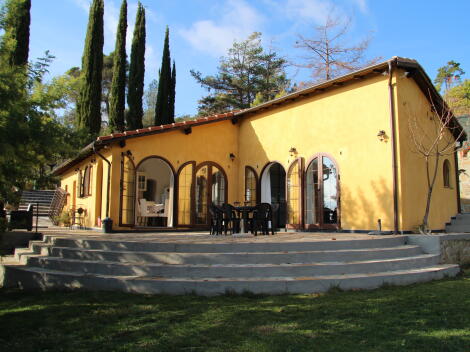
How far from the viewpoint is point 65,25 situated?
865 centimetres

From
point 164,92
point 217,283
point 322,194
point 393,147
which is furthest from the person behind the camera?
point 164,92

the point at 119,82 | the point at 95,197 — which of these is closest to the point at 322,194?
the point at 95,197

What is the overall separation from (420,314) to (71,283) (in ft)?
17.0

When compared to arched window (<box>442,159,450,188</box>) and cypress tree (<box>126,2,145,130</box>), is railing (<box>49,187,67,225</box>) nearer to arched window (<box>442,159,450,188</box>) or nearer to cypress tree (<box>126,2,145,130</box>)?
cypress tree (<box>126,2,145,130</box>)

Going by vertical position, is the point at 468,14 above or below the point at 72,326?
above

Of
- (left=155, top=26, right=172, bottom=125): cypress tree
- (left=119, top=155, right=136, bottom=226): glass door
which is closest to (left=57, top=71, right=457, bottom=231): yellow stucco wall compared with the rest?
(left=119, top=155, right=136, bottom=226): glass door

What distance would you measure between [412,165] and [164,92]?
745 inches

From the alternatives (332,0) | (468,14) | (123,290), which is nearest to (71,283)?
(123,290)

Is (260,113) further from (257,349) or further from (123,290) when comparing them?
(257,349)

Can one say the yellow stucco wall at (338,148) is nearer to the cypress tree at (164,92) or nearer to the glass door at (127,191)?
the glass door at (127,191)

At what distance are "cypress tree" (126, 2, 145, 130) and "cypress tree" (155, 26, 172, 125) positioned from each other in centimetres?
117

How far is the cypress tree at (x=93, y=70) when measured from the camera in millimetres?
23078

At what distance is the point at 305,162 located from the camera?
11.7 m

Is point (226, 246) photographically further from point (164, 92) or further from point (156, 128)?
point (164, 92)
